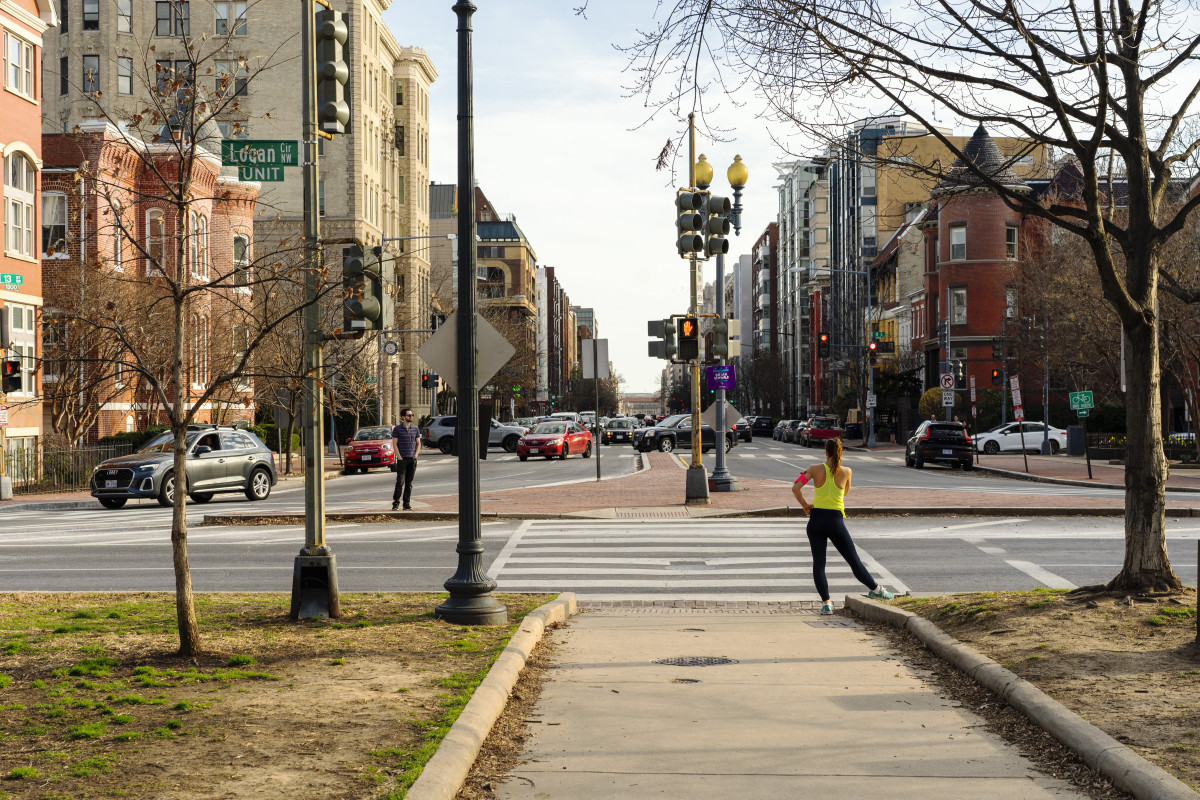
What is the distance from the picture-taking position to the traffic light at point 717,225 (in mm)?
23203

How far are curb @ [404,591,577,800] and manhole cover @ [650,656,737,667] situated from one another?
1.00 metres

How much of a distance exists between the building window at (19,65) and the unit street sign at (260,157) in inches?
1095

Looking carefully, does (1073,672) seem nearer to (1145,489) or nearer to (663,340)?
(1145,489)

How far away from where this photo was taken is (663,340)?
25297 millimetres

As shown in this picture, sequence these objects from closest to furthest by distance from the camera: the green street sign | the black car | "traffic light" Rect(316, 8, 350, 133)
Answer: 1. "traffic light" Rect(316, 8, 350, 133)
2. the green street sign
3. the black car

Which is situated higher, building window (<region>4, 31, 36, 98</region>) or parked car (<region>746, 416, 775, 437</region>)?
building window (<region>4, 31, 36, 98</region>)

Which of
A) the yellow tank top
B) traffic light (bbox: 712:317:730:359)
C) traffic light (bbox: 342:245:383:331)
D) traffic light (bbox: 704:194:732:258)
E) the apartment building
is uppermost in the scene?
the apartment building

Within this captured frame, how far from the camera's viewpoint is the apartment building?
63.4 metres

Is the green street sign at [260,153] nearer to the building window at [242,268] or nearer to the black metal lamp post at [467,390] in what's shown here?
the building window at [242,268]

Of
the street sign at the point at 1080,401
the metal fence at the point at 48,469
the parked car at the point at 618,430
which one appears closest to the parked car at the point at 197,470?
the metal fence at the point at 48,469

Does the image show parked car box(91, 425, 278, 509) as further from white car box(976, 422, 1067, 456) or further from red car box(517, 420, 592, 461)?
white car box(976, 422, 1067, 456)

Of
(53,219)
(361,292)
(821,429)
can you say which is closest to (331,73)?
(361,292)

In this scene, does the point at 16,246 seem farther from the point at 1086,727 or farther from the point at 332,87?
the point at 1086,727

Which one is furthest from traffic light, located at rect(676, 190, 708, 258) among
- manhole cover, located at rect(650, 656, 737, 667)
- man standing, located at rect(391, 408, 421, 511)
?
manhole cover, located at rect(650, 656, 737, 667)
